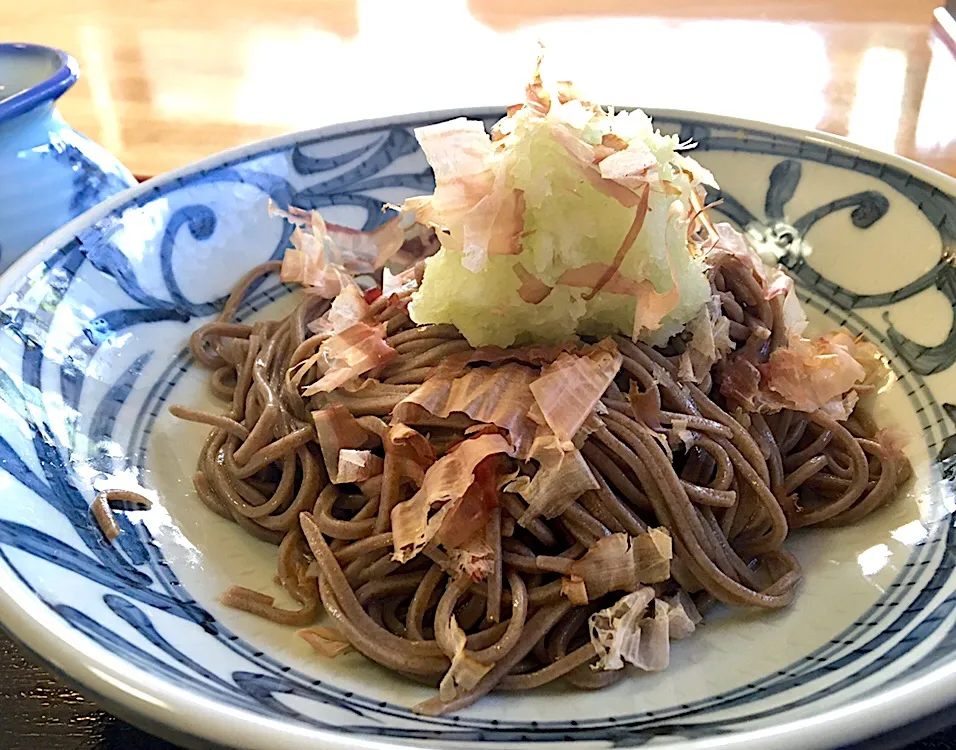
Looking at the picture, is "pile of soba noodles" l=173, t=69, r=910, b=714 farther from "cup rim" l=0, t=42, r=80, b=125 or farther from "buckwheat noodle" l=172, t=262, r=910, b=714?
"cup rim" l=0, t=42, r=80, b=125

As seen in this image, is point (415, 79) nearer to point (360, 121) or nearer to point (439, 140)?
point (360, 121)

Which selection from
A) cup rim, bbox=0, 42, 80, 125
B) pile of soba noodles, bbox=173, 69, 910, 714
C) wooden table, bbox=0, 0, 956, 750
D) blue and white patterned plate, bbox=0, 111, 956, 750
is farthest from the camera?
wooden table, bbox=0, 0, 956, 750

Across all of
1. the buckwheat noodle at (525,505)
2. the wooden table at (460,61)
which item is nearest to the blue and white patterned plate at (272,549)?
the buckwheat noodle at (525,505)

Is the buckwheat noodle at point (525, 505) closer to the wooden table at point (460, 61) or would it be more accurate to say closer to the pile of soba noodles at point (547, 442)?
the pile of soba noodles at point (547, 442)

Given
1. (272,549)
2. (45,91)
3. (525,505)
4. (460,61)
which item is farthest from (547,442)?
(460,61)

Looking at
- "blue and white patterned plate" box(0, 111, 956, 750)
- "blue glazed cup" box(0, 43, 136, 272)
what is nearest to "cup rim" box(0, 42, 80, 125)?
"blue glazed cup" box(0, 43, 136, 272)

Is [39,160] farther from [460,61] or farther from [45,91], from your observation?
[460,61]
